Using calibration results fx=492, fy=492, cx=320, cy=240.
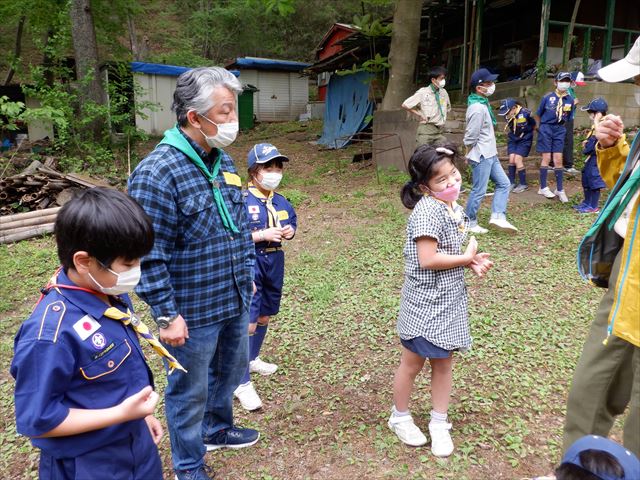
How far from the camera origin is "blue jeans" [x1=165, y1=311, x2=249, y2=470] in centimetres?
223

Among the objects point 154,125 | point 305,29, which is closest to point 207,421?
point 154,125

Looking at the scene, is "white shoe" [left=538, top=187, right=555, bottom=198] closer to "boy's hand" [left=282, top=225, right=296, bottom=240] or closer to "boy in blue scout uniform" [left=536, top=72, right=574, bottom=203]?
"boy in blue scout uniform" [left=536, top=72, right=574, bottom=203]

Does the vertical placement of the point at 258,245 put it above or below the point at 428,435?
above

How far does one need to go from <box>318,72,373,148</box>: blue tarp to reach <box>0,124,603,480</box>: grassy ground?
8362mm

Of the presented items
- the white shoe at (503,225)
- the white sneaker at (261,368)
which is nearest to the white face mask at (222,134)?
the white sneaker at (261,368)

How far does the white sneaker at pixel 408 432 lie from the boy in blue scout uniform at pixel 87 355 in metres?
1.56

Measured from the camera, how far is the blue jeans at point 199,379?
2.23m

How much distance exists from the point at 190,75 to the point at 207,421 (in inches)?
72.1

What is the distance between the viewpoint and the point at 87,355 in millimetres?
1518

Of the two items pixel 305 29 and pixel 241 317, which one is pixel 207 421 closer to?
pixel 241 317

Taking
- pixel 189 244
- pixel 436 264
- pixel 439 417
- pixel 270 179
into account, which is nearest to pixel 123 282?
pixel 189 244

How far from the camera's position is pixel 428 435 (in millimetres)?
2836

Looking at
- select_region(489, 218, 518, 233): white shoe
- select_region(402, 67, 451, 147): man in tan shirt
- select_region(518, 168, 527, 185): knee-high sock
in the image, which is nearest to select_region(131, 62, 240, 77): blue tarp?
select_region(402, 67, 451, 147): man in tan shirt

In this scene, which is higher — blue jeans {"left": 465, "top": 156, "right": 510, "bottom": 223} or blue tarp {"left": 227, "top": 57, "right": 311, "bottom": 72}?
blue tarp {"left": 227, "top": 57, "right": 311, "bottom": 72}
